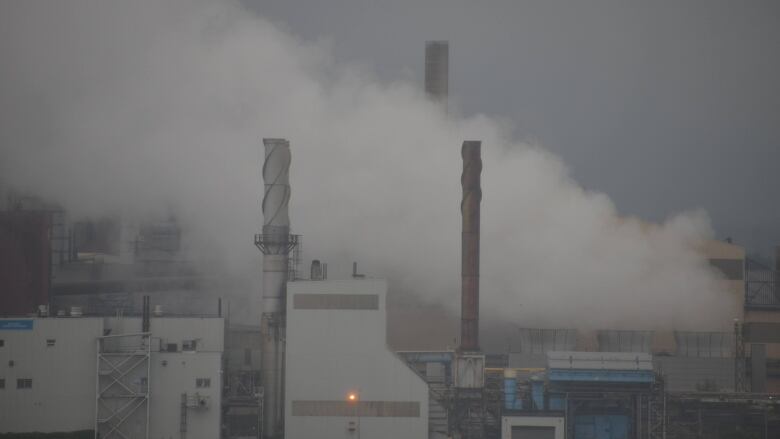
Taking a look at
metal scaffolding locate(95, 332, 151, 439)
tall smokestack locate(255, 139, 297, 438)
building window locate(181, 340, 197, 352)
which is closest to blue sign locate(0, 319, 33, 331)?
metal scaffolding locate(95, 332, 151, 439)

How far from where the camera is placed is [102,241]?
65.6 meters

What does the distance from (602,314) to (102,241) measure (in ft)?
97.9

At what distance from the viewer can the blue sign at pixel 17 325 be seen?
42.0 metres

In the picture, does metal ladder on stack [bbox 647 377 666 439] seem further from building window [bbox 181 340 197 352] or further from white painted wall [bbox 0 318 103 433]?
white painted wall [bbox 0 318 103 433]

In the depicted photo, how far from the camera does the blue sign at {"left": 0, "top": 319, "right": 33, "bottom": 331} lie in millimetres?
41969

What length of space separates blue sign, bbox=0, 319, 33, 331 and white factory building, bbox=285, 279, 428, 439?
31.5 ft

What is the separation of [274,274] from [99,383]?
7914 millimetres

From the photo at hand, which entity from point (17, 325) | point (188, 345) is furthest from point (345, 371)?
point (17, 325)

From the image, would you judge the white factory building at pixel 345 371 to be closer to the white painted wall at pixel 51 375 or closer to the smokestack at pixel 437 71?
the white painted wall at pixel 51 375

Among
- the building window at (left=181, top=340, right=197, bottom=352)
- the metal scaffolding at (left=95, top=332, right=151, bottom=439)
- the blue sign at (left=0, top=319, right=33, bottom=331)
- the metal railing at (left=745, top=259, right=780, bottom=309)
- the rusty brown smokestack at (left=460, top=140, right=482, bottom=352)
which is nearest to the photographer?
the metal scaffolding at (left=95, top=332, right=151, bottom=439)

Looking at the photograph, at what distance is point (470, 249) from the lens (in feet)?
155

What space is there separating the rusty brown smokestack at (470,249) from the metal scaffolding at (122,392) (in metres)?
13.1

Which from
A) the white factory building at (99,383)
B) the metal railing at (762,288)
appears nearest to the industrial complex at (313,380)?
the white factory building at (99,383)

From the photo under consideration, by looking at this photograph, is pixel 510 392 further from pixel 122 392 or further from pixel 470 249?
pixel 122 392
